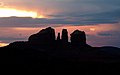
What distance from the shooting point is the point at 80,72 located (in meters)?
144

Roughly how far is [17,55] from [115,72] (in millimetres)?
60248

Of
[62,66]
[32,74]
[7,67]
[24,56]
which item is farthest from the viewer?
[24,56]

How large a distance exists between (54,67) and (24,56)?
121 feet

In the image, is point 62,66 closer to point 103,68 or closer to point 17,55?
point 103,68

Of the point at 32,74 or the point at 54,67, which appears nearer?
the point at 32,74

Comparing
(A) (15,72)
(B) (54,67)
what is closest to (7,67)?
(A) (15,72)

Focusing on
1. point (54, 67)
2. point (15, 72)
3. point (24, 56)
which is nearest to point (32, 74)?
point (15, 72)

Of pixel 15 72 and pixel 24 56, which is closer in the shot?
pixel 15 72

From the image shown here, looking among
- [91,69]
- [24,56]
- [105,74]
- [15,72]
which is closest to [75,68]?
[91,69]

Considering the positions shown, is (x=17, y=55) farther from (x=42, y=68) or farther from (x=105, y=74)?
(x=105, y=74)

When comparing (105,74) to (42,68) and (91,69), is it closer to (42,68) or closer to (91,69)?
(91,69)

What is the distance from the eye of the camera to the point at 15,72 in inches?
5556

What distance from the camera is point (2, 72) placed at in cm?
13962

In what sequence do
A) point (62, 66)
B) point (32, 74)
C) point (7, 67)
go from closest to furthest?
point (32, 74) < point (7, 67) < point (62, 66)
